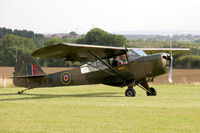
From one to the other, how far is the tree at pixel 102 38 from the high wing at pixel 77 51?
66.1 meters

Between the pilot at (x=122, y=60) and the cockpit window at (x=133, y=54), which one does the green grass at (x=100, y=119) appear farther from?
the pilot at (x=122, y=60)

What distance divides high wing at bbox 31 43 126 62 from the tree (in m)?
66.1

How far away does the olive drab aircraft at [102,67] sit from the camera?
16.5m

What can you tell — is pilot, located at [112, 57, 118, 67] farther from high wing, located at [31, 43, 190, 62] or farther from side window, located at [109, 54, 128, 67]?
high wing, located at [31, 43, 190, 62]

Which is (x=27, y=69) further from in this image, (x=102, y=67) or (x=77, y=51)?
(x=102, y=67)

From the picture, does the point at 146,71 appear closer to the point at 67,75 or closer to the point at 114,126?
the point at 67,75

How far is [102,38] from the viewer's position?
89062 mm

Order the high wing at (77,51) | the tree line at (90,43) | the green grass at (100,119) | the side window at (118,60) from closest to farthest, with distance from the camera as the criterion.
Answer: the green grass at (100,119) → the high wing at (77,51) → the side window at (118,60) → the tree line at (90,43)

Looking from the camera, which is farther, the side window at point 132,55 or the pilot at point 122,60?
the pilot at point 122,60

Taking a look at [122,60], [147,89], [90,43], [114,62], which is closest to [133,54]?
[122,60]

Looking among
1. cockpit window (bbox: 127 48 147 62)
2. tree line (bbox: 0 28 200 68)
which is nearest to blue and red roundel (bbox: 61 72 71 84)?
cockpit window (bbox: 127 48 147 62)

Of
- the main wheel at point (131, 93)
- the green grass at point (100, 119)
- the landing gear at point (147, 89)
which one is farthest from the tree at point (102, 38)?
the green grass at point (100, 119)

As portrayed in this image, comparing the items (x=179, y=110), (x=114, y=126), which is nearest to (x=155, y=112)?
(x=179, y=110)

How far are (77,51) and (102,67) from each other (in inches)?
68.8
